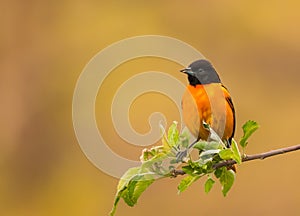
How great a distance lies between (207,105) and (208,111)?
0.09ft

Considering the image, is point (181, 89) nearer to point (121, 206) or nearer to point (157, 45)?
point (157, 45)

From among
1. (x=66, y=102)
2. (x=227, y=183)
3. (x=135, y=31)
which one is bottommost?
(x=227, y=183)

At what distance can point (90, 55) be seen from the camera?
4.09m

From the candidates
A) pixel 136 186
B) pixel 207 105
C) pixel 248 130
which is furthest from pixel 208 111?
pixel 136 186

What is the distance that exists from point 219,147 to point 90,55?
130 inches

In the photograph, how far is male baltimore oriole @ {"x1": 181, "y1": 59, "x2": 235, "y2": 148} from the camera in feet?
3.34

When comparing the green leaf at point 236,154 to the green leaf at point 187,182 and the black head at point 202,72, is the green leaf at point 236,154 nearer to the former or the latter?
the green leaf at point 187,182

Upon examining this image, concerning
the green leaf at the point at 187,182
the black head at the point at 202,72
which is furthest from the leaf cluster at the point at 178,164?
the black head at the point at 202,72

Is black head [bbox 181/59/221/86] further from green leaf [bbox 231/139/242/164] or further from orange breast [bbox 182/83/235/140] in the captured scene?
green leaf [bbox 231/139/242/164]

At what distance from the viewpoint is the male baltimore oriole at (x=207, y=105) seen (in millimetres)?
1020

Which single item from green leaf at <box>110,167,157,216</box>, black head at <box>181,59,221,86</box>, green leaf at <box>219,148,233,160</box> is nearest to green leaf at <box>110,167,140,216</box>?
green leaf at <box>110,167,157,216</box>

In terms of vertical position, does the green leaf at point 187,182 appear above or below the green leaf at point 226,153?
below

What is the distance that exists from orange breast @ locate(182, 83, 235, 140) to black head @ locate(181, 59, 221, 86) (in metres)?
0.01

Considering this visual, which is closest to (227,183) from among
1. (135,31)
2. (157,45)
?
(157,45)
